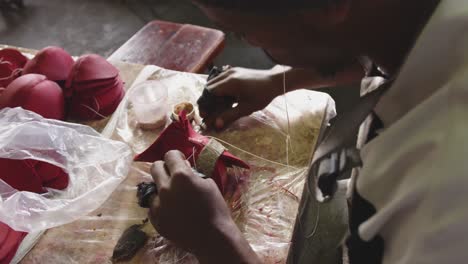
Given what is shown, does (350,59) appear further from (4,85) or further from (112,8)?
(112,8)

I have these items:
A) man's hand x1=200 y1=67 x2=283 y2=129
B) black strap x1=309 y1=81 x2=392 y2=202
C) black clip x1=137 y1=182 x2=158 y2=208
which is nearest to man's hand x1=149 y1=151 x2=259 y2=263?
black clip x1=137 y1=182 x2=158 y2=208

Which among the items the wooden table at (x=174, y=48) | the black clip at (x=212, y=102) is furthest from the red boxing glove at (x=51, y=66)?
the black clip at (x=212, y=102)

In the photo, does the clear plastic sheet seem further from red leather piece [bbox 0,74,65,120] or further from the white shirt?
the white shirt

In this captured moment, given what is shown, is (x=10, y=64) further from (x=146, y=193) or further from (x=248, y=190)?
(x=248, y=190)

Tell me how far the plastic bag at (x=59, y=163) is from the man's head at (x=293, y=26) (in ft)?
1.96

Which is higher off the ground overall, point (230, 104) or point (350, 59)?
point (350, 59)

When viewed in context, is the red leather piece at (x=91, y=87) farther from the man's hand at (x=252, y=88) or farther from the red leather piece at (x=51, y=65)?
the man's hand at (x=252, y=88)

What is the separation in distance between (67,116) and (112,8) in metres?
2.53

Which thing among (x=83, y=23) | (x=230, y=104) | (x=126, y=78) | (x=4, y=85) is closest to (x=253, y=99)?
(x=230, y=104)

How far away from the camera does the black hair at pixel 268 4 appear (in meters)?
0.55

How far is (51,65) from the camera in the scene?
4.21ft

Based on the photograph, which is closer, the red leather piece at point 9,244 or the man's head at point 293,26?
the man's head at point 293,26

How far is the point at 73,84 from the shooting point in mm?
1265

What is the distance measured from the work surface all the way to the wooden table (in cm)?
27
